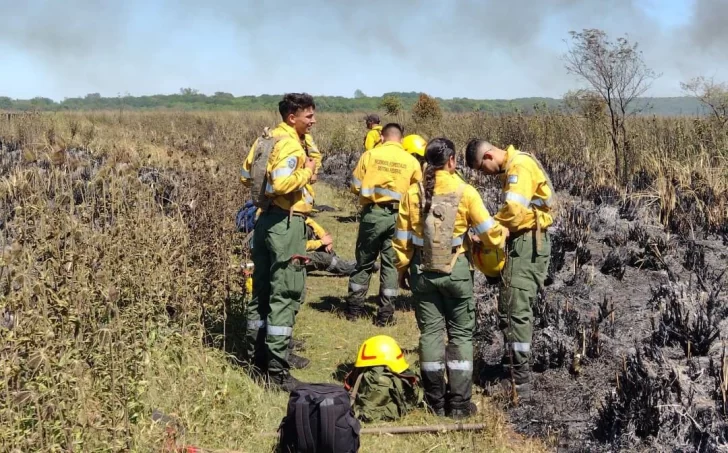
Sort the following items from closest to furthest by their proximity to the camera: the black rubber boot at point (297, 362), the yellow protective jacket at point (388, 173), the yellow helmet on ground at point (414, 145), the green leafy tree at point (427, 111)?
the black rubber boot at point (297, 362) < the yellow protective jacket at point (388, 173) < the yellow helmet on ground at point (414, 145) < the green leafy tree at point (427, 111)

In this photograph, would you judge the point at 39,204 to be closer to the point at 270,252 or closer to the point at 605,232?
the point at 270,252

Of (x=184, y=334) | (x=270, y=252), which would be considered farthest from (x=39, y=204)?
(x=270, y=252)

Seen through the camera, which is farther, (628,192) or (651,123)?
(651,123)

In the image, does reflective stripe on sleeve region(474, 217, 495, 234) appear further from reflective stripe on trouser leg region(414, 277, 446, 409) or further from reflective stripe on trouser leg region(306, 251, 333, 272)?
reflective stripe on trouser leg region(306, 251, 333, 272)

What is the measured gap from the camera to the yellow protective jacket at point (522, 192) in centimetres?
508

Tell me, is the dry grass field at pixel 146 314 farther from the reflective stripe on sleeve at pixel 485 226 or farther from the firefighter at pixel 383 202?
the reflective stripe on sleeve at pixel 485 226

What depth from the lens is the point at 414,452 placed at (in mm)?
4531

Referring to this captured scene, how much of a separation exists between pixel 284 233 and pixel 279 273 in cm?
31

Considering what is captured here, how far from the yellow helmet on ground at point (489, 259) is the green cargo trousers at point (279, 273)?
137 cm

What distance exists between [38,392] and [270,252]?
7.99 feet

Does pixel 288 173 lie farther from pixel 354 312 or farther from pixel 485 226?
pixel 354 312

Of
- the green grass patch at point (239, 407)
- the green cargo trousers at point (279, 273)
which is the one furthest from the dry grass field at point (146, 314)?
the green cargo trousers at point (279, 273)

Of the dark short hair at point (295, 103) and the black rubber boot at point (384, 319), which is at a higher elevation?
the dark short hair at point (295, 103)

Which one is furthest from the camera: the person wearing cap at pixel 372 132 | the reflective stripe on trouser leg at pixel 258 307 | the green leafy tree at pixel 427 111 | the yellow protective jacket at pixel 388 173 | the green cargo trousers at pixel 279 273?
the green leafy tree at pixel 427 111
